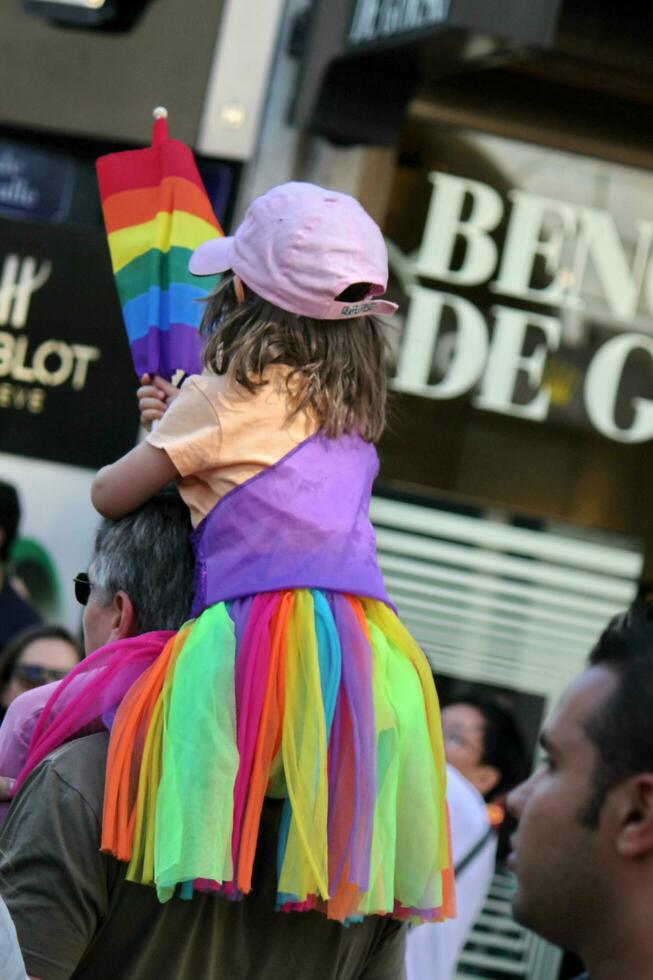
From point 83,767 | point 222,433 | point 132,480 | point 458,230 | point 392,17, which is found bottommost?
point 83,767

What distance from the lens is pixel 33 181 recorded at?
736 centimetres

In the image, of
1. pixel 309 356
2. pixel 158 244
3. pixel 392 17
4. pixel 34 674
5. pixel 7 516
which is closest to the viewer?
pixel 309 356

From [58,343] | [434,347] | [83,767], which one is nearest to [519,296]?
[434,347]

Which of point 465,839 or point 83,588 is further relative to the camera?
point 465,839

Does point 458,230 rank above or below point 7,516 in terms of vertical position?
above

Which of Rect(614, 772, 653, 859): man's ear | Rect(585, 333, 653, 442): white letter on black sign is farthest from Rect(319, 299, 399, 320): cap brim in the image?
Rect(585, 333, 653, 442): white letter on black sign

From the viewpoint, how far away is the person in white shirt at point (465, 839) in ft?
15.3

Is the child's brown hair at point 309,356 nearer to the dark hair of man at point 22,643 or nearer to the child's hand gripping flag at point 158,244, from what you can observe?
the child's hand gripping flag at point 158,244

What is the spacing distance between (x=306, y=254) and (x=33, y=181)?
15.9ft

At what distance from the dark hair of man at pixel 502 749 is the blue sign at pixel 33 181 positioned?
3043 millimetres

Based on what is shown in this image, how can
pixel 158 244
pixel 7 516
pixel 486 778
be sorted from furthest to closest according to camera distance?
pixel 7 516 < pixel 486 778 < pixel 158 244

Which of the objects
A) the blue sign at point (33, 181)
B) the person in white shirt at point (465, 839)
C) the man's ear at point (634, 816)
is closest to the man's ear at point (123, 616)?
the man's ear at point (634, 816)

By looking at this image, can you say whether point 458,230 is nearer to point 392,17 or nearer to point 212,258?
point 392,17

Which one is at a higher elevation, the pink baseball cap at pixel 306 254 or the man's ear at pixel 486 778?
the pink baseball cap at pixel 306 254
